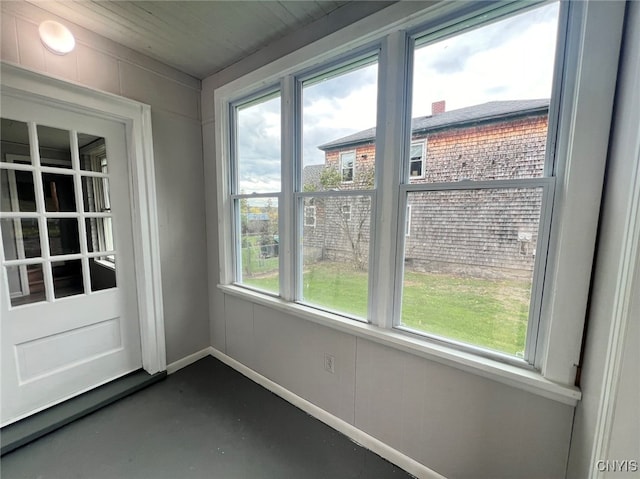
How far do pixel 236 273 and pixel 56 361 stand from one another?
1281 millimetres

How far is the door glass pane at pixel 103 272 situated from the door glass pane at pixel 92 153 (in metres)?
0.65

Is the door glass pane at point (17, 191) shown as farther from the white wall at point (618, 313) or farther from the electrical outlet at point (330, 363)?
the white wall at point (618, 313)

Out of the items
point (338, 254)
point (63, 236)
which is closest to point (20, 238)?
point (63, 236)

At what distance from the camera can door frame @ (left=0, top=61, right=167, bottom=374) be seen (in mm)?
1577

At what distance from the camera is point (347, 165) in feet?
5.11

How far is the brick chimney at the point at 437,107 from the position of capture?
1.22 metres

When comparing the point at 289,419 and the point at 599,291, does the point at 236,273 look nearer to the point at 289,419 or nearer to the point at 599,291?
the point at 289,419

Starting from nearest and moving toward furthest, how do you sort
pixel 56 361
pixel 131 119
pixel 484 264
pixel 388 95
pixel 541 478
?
1. pixel 541 478
2. pixel 484 264
3. pixel 388 95
4. pixel 56 361
5. pixel 131 119

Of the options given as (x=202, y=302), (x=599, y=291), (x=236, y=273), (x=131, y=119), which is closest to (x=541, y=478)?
(x=599, y=291)

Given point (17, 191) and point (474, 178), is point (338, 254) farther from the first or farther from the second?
point (17, 191)

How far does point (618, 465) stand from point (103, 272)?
8.81 feet

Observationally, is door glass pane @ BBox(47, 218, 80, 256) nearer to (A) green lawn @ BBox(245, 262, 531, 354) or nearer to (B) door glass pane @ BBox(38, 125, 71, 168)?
(B) door glass pane @ BBox(38, 125, 71, 168)

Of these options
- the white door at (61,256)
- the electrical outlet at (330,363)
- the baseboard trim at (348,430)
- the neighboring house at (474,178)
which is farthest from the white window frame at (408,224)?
the white door at (61,256)

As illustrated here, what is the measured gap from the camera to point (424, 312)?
4.43 feet
